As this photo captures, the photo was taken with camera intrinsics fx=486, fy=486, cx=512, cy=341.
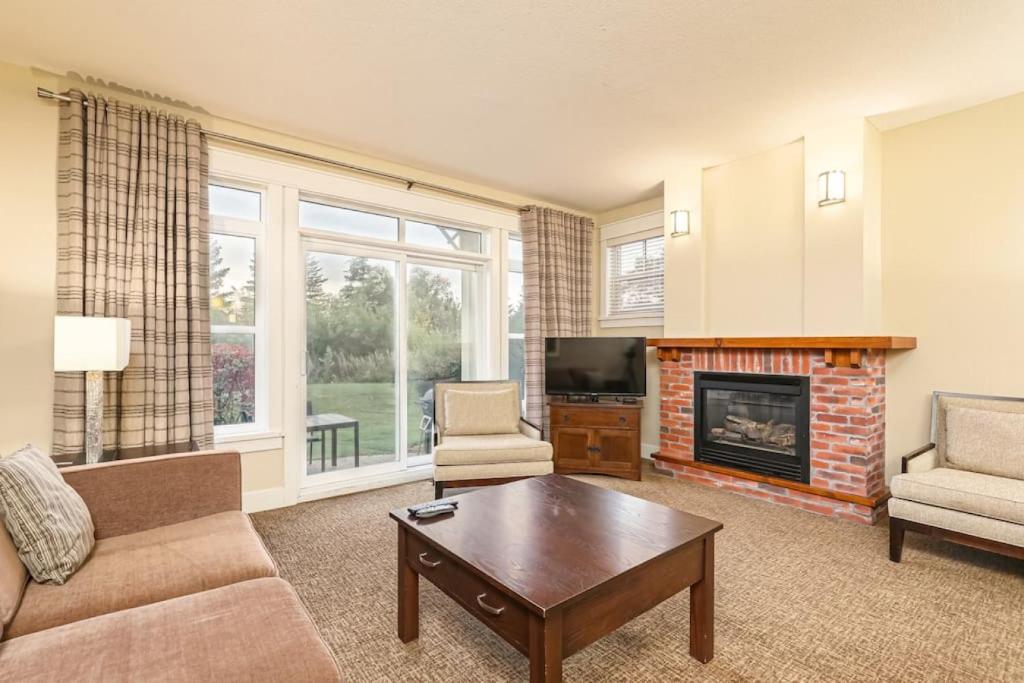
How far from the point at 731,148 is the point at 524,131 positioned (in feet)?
5.32

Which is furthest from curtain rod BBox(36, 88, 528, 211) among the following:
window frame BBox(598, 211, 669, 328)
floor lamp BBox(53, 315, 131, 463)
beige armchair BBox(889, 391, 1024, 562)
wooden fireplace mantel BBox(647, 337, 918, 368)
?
beige armchair BBox(889, 391, 1024, 562)

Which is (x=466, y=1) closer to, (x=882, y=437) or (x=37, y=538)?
(x=37, y=538)

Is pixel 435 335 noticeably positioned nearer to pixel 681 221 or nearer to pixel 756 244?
pixel 681 221

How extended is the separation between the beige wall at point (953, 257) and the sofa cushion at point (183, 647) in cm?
386

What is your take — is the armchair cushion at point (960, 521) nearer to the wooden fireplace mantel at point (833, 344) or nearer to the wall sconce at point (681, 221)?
the wooden fireplace mantel at point (833, 344)

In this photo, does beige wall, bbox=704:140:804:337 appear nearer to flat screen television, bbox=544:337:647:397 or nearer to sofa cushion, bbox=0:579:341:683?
flat screen television, bbox=544:337:647:397

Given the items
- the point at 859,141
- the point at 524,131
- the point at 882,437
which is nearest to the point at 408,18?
the point at 524,131

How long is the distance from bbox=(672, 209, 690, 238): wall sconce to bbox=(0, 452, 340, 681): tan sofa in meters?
3.72

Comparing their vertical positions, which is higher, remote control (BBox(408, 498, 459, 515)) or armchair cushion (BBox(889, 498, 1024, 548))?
remote control (BBox(408, 498, 459, 515))

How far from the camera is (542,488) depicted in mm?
2348

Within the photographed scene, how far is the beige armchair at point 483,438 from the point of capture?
332 centimetres

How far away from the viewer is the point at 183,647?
3.79ft

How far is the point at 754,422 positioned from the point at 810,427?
44 centimetres

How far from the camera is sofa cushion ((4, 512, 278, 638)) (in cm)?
136
